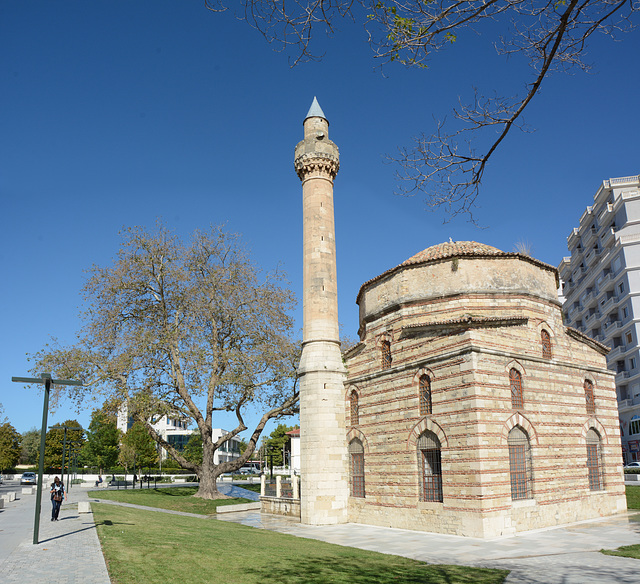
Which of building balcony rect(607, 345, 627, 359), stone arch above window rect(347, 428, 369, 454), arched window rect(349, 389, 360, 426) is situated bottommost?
stone arch above window rect(347, 428, 369, 454)

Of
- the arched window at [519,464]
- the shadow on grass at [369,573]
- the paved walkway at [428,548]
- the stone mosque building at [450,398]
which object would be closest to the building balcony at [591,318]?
the stone mosque building at [450,398]

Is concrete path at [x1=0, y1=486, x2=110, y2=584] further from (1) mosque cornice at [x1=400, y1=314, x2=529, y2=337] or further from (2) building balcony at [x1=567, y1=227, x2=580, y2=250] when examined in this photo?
(2) building balcony at [x1=567, y1=227, x2=580, y2=250]

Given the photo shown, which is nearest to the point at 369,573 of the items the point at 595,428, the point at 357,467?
the point at 357,467

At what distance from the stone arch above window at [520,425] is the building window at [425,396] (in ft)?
8.72

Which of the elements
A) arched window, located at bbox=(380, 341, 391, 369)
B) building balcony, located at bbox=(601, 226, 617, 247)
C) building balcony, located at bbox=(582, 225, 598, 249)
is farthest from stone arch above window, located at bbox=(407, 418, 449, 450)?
building balcony, located at bbox=(582, 225, 598, 249)

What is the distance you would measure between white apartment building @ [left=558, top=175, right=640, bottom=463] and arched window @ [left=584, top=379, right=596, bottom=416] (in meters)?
28.5

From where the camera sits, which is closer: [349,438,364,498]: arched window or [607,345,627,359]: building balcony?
[349,438,364,498]: arched window

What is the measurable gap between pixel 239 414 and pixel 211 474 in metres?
3.88

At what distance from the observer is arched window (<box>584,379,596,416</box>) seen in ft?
72.0

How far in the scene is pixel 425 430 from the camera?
61.9ft

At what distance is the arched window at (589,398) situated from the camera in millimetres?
21947

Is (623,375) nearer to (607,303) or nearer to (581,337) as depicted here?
(607,303)

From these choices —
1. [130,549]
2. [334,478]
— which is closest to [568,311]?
[334,478]

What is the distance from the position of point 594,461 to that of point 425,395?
819cm
